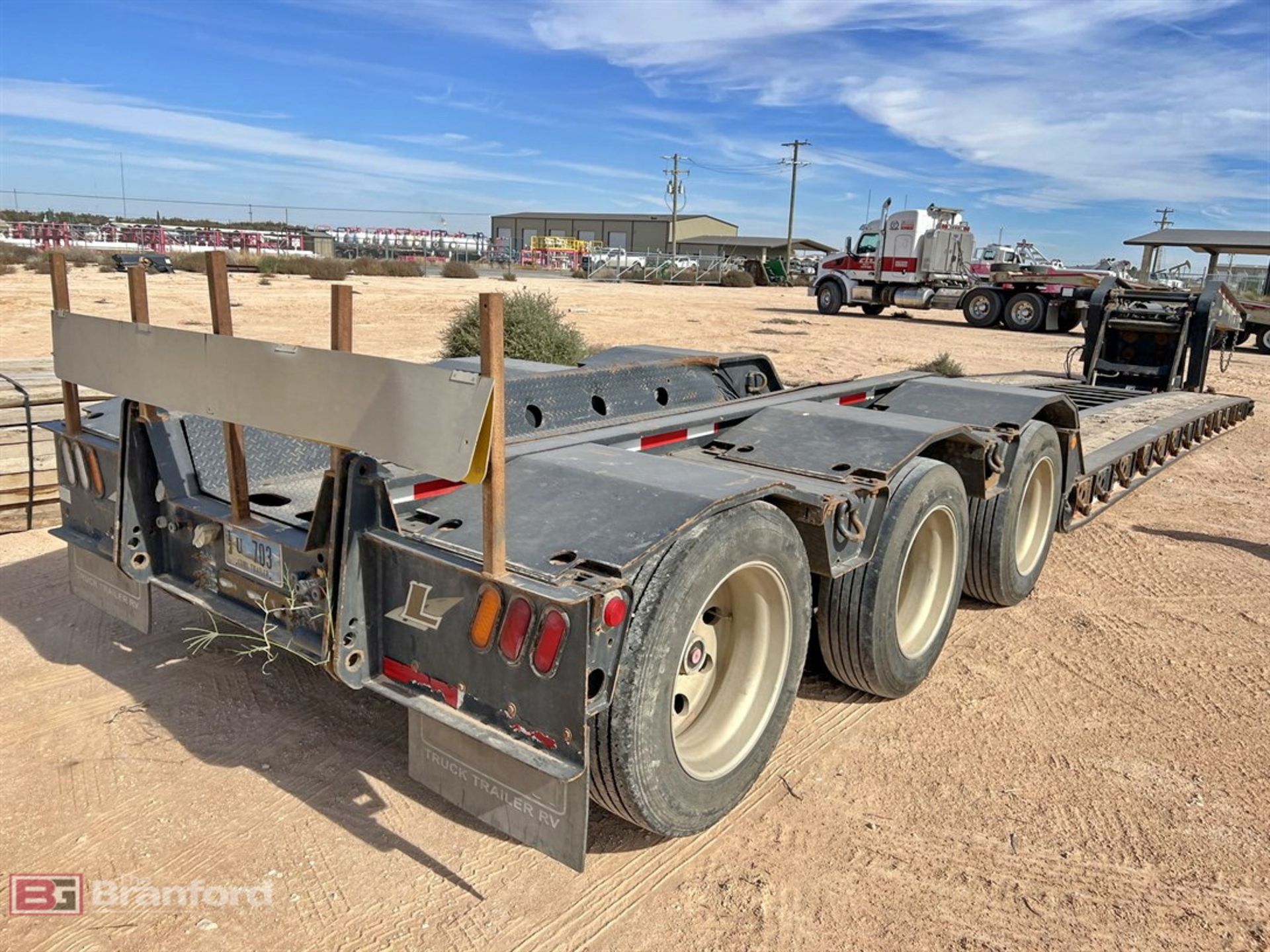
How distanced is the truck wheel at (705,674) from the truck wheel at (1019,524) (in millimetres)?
1894

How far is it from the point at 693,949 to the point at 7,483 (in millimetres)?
4931

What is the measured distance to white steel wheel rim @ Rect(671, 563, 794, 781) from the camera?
303 cm

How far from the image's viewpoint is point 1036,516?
17.4ft

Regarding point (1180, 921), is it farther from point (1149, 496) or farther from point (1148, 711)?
point (1149, 496)

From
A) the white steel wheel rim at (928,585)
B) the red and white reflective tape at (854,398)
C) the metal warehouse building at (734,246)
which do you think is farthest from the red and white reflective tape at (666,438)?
the metal warehouse building at (734,246)

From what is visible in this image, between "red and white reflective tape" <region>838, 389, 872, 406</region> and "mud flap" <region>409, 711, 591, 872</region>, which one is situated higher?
"red and white reflective tape" <region>838, 389, 872, 406</region>

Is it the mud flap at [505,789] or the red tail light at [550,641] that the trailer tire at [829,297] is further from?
the red tail light at [550,641]

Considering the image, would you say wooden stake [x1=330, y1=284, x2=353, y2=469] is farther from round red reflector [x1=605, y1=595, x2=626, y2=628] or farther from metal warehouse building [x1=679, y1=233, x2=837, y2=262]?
metal warehouse building [x1=679, y1=233, x2=837, y2=262]

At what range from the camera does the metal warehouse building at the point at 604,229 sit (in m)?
88.1

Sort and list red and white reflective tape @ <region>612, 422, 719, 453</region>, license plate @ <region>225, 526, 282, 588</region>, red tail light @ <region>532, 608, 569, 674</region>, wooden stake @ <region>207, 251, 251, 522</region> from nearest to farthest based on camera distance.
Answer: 1. red tail light @ <region>532, 608, 569, 674</region>
2. wooden stake @ <region>207, 251, 251, 522</region>
3. license plate @ <region>225, 526, 282, 588</region>
4. red and white reflective tape @ <region>612, 422, 719, 453</region>

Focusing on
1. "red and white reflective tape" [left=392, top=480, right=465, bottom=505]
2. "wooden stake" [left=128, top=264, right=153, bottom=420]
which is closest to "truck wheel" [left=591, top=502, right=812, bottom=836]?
"red and white reflective tape" [left=392, top=480, right=465, bottom=505]

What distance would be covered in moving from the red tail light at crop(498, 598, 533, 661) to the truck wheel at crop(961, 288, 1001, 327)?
27.4m

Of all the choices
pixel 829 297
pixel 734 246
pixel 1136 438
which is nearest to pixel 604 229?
pixel 734 246

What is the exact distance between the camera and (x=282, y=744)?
135 inches
